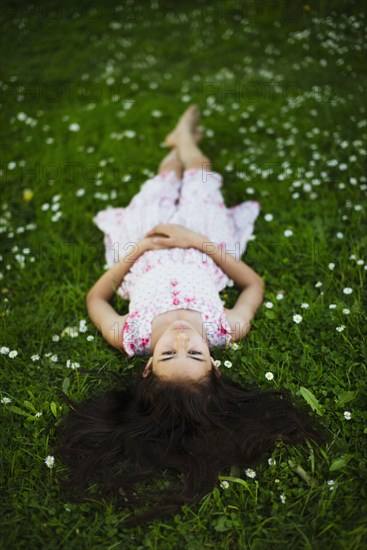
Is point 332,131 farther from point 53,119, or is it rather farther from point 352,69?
point 53,119

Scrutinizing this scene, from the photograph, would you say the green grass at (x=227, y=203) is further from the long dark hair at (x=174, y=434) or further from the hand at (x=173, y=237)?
the hand at (x=173, y=237)

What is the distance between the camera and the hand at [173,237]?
3.25 meters

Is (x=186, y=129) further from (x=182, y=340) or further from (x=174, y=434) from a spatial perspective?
(x=174, y=434)

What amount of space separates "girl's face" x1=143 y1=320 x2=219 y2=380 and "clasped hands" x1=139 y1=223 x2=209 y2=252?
824 millimetres

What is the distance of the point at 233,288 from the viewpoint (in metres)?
3.40

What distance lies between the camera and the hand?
325 cm

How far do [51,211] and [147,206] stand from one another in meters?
1.00

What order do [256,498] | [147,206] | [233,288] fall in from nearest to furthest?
[256,498] < [233,288] < [147,206]

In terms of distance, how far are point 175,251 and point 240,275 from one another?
0.47m

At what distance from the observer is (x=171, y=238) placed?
3246 millimetres

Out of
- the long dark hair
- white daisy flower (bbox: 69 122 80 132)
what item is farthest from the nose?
white daisy flower (bbox: 69 122 80 132)

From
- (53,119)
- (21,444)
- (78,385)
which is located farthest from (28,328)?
(53,119)

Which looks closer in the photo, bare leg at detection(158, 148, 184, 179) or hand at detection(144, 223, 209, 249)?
hand at detection(144, 223, 209, 249)

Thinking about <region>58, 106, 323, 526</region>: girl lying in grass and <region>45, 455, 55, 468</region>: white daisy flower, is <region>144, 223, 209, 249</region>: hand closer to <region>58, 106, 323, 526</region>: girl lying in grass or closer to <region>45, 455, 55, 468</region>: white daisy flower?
<region>58, 106, 323, 526</region>: girl lying in grass
